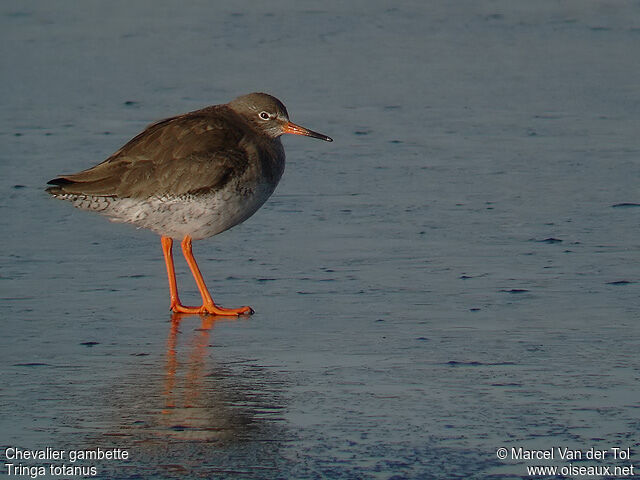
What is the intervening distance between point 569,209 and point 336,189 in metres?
1.53

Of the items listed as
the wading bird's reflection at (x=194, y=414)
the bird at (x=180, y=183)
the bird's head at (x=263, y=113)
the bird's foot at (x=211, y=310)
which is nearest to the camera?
the wading bird's reflection at (x=194, y=414)

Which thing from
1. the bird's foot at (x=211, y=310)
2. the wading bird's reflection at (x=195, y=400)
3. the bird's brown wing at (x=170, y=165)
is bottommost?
the bird's foot at (x=211, y=310)

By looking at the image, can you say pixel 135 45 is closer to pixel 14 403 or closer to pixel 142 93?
pixel 142 93

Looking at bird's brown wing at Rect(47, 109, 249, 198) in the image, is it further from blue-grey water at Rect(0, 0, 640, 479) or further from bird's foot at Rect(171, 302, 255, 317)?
bird's foot at Rect(171, 302, 255, 317)

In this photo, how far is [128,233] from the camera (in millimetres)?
8898

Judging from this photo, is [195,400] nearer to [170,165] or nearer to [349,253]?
[170,165]

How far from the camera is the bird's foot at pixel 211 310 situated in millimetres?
7320

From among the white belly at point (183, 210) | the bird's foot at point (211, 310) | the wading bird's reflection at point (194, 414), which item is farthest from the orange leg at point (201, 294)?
the wading bird's reflection at point (194, 414)

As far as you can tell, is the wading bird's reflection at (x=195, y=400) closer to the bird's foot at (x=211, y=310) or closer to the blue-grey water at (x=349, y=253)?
the blue-grey water at (x=349, y=253)

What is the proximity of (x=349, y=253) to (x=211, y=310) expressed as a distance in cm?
103

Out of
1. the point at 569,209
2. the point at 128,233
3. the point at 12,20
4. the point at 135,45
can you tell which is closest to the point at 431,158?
the point at 569,209

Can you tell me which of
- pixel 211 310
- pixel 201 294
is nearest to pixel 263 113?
pixel 201 294

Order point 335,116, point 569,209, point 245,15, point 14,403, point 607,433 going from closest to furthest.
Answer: point 607,433
point 14,403
point 569,209
point 335,116
point 245,15

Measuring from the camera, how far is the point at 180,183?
25.8ft
